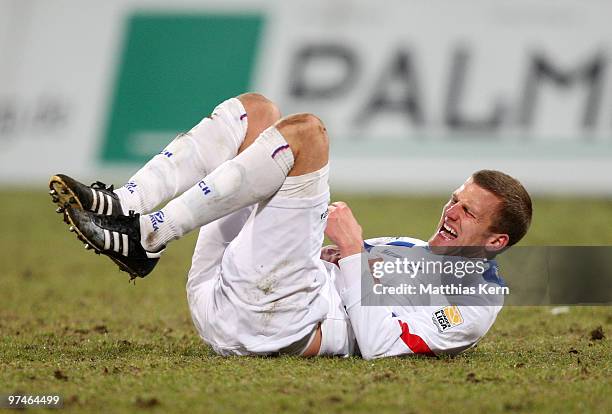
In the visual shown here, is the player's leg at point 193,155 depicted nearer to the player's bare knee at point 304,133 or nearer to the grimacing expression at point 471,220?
the player's bare knee at point 304,133

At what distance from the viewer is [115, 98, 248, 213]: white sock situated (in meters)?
4.29

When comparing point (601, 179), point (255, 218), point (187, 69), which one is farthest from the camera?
point (187, 69)

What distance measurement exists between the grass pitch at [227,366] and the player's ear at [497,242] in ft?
1.69

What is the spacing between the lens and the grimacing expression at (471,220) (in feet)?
14.8

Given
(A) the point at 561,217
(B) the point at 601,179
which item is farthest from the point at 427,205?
(B) the point at 601,179

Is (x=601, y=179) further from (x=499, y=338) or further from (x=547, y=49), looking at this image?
(x=499, y=338)

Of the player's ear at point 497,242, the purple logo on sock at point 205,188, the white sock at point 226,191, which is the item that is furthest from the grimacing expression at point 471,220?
the purple logo on sock at point 205,188

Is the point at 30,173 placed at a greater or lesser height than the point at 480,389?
lesser

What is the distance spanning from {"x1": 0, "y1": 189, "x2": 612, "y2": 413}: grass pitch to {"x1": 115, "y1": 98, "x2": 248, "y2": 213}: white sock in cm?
78

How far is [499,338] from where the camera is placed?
5371mm

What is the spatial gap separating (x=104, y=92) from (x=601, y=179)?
7.32 m

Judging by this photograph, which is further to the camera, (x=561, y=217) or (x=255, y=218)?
(x=561, y=217)

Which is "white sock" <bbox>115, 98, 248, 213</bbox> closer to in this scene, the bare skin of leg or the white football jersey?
the bare skin of leg

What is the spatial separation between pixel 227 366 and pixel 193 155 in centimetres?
96
